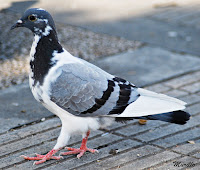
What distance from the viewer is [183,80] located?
17.8 feet

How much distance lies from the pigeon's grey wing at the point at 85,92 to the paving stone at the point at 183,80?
5.88 ft

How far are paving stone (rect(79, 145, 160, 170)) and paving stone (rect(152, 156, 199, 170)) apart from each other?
0.24m

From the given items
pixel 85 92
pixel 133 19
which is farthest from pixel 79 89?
pixel 133 19

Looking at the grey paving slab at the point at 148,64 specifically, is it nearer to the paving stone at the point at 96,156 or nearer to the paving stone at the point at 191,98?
the paving stone at the point at 191,98

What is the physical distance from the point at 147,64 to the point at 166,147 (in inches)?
92.6

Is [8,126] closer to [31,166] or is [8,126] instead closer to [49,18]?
[31,166]

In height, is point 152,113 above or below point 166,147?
above

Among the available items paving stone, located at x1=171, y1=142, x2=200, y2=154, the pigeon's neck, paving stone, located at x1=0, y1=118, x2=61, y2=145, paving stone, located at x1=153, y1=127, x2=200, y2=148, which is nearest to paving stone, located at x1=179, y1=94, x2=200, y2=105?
paving stone, located at x1=153, y1=127, x2=200, y2=148

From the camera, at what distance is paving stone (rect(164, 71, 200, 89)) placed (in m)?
5.32

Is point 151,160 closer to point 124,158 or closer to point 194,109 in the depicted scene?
point 124,158

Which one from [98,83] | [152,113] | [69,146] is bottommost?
[69,146]

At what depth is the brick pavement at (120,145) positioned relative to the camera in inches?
142

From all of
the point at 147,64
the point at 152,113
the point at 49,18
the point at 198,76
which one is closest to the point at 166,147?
the point at 152,113

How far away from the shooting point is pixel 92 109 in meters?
3.58
